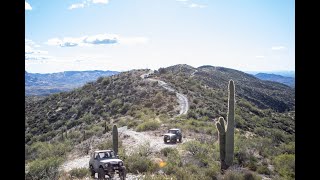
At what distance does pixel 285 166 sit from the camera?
69.0ft

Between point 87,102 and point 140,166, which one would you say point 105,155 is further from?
point 87,102

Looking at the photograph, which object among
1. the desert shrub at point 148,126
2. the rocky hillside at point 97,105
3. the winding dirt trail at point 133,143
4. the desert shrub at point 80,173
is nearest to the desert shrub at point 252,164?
the winding dirt trail at point 133,143

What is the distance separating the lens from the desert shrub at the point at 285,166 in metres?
20.0

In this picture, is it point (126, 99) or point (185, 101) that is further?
point (126, 99)

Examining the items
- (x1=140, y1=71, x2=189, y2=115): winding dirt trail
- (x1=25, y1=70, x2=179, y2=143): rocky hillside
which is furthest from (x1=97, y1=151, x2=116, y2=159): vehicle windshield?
(x1=140, y1=71, x2=189, y2=115): winding dirt trail

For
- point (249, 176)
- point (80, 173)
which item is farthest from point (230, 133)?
point (80, 173)

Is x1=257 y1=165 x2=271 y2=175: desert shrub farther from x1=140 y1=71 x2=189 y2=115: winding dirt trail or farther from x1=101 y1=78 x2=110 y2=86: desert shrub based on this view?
x1=101 y1=78 x2=110 y2=86: desert shrub

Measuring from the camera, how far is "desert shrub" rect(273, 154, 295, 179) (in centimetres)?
2002

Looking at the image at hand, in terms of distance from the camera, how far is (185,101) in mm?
55250

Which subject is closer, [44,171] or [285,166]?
[44,171]

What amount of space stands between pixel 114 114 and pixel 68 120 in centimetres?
732

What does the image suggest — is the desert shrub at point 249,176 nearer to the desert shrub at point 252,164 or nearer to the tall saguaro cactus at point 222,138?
the tall saguaro cactus at point 222,138
